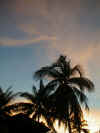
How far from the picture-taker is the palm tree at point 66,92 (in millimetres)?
17875

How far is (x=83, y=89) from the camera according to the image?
61.2 feet

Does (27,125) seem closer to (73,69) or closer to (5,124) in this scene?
(5,124)

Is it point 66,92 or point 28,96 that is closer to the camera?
point 66,92

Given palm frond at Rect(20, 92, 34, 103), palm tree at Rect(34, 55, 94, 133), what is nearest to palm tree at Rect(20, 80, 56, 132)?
palm frond at Rect(20, 92, 34, 103)

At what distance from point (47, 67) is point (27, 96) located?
46.6ft

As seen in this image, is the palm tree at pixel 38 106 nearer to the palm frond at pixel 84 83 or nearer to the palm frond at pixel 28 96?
the palm frond at pixel 28 96

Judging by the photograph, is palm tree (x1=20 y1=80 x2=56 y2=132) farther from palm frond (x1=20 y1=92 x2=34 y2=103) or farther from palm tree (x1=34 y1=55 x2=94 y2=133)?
palm tree (x1=34 y1=55 x2=94 y2=133)

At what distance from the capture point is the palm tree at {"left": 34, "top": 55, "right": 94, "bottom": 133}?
58.6ft

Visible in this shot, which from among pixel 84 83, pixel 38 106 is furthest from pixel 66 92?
pixel 38 106

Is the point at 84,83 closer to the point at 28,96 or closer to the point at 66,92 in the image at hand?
the point at 66,92

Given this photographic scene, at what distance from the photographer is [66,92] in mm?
18766

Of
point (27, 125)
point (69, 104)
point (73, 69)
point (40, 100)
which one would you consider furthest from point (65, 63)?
point (40, 100)

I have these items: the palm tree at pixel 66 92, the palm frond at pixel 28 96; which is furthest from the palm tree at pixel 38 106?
the palm tree at pixel 66 92

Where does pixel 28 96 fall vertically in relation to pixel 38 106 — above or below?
above
